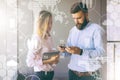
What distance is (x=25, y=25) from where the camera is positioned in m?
2.24

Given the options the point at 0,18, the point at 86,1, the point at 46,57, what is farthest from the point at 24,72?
the point at 86,1

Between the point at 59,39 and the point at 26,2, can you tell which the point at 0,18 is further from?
the point at 59,39

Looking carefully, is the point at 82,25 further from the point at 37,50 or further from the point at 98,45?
the point at 37,50

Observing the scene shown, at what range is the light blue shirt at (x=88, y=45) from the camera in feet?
7.32

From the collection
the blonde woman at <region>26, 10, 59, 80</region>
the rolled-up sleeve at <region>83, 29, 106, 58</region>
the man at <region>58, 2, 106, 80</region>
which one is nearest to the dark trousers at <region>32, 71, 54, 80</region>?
the blonde woman at <region>26, 10, 59, 80</region>

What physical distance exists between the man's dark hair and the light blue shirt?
0.29 ft

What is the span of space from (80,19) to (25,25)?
→ 0.32 metres

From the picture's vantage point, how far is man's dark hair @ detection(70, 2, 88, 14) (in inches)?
88.1

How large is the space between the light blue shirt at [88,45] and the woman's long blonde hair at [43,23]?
15 centimetres

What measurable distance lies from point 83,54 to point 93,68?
4.0 inches

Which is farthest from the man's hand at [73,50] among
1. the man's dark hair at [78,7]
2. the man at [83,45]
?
the man's dark hair at [78,7]

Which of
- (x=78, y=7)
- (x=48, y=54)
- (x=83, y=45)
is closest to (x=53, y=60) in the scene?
(x=48, y=54)

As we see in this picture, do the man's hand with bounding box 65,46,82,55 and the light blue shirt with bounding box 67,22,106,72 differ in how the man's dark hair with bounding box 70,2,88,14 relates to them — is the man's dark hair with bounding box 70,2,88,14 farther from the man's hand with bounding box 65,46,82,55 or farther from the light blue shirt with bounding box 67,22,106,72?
the man's hand with bounding box 65,46,82,55

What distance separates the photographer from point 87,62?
7.38 ft
